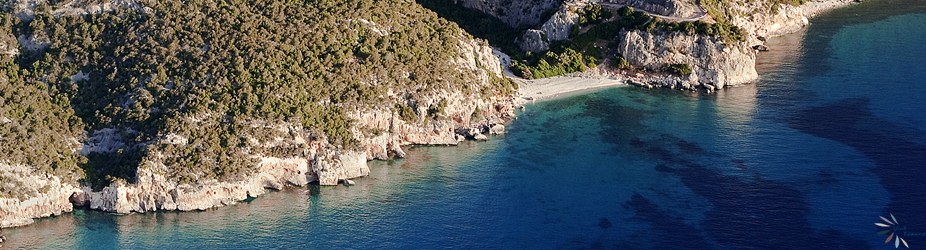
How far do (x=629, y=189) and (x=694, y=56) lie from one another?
1828 inches

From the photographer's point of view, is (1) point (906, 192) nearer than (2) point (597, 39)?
Yes

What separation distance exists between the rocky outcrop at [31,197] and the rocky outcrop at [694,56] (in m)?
81.1

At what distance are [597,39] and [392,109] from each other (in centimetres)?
4539

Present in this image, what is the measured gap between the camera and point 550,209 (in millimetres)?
123688

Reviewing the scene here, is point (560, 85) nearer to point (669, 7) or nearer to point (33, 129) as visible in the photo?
point (669, 7)

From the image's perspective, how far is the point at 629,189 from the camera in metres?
129

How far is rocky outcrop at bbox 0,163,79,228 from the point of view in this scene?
388 ft

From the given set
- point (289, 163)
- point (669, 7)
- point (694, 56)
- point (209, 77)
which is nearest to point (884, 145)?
point (694, 56)

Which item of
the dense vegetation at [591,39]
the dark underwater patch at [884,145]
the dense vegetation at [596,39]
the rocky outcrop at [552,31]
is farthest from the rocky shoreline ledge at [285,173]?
the dark underwater patch at [884,145]

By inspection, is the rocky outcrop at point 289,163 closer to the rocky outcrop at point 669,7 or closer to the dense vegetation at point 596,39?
the dense vegetation at point 596,39

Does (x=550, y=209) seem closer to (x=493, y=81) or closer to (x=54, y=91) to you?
(x=493, y=81)

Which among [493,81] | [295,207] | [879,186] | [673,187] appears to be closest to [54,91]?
[295,207]

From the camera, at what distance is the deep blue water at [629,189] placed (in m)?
116

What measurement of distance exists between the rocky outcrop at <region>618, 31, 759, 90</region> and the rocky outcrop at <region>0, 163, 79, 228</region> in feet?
266
